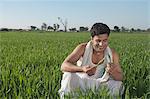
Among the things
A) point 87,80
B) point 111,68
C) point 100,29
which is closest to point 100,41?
point 100,29

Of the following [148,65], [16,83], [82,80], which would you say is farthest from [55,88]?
[148,65]

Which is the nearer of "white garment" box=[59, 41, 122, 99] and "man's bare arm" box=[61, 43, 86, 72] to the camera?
"white garment" box=[59, 41, 122, 99]

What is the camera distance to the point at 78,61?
134 inches

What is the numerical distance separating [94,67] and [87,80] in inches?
5.2

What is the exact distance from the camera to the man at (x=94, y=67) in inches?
124

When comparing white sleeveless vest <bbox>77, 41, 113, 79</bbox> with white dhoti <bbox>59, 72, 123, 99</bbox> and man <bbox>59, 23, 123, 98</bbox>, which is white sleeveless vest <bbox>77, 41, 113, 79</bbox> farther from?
white dhoti <bbox>59, 72, 123, 99</bbox>

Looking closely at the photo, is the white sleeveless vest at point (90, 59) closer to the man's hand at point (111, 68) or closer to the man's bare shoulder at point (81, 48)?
the man's bare shoulder at point (81, 48)

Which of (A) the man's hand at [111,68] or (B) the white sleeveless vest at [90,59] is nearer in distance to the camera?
(A) the man's hand at [111,68]

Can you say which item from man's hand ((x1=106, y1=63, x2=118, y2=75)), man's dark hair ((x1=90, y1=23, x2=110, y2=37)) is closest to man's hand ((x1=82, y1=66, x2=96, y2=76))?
man's hand ((x1=106, y1=63, x2=118, y2=75))

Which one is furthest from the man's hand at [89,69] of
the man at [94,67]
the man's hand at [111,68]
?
the man's hand at [111,68]

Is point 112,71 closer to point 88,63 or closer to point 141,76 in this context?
point 88,63

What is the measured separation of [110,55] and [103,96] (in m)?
0.66

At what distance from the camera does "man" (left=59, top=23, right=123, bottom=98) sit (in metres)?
3.15

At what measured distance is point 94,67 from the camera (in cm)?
325
